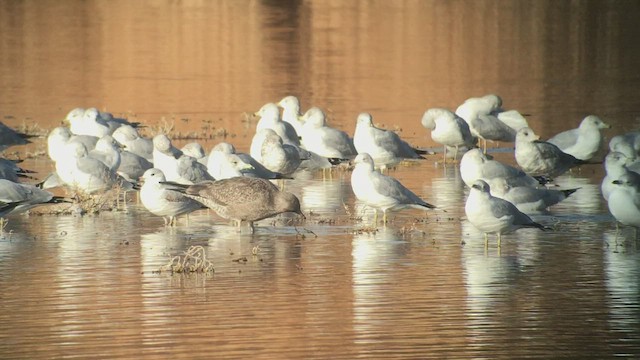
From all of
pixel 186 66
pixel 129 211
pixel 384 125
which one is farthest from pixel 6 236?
pixel 186 66

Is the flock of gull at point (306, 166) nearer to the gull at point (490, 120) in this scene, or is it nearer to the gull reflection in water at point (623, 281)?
the gull at point (490, 120)

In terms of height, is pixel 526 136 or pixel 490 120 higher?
pixel 490 120

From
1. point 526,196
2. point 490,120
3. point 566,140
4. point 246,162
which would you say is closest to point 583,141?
point 566,140

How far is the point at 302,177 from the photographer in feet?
68.3

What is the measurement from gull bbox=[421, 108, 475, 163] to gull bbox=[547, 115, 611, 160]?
5.15 feet

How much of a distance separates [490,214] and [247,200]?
284 cm

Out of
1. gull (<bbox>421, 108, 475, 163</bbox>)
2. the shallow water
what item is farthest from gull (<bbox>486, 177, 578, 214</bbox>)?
gull (<bbox>421, 108, 475, 163</bbox>)

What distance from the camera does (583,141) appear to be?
21141 millimetres

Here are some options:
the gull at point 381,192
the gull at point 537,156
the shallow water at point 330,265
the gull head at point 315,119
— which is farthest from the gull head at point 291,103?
the gull at point 381,192

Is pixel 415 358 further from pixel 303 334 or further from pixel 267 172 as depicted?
pixel 267 172

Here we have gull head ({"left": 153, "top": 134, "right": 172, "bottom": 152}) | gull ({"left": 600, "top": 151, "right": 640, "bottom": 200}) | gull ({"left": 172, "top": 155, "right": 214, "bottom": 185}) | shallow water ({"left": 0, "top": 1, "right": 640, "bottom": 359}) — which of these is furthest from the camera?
gull head ({"left": 153, "top": 134, "right": 172, "bottom": 152})

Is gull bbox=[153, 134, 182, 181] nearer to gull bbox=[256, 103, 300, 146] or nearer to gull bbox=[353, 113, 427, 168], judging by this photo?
gull bbox=[353, 113, 427, 168]

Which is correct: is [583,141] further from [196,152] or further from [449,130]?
[196,152]

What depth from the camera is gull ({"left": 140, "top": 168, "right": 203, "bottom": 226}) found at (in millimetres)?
16141
